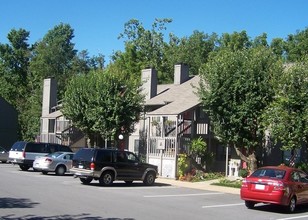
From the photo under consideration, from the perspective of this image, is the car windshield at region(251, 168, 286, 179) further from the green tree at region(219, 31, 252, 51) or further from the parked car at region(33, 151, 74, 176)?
the green tree at region(219, 31, 252, 51)

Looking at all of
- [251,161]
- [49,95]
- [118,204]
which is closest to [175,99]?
[251,161]

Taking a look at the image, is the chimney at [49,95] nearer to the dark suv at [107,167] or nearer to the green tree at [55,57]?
the green tree at [55,57]

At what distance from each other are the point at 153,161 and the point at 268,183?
14949 mm

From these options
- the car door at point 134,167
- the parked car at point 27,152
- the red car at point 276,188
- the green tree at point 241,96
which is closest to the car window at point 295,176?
the red car at point 276,188

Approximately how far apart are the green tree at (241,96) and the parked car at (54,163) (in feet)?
29.3

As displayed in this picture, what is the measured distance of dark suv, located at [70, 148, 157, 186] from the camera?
21.5 metres

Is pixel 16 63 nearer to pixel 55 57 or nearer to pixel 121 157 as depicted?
pixel 55 57

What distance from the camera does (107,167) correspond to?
21.9 meters

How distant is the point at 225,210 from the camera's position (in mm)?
15797

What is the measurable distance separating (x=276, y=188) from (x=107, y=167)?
8.89 meters

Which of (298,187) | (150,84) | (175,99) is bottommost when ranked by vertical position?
(298,187)

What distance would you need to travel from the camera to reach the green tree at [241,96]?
24859 millimetres

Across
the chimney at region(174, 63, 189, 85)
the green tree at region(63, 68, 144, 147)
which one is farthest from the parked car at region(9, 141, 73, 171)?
the chimney at region(174, 63, 189, 85)

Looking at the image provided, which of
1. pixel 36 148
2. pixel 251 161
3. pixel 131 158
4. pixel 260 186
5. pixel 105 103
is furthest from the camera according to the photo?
pixel 105 103
